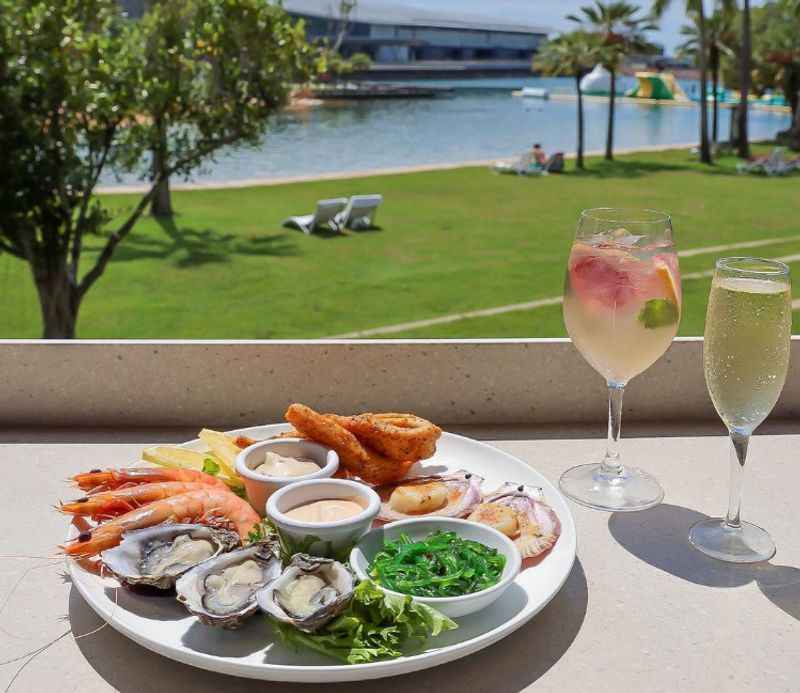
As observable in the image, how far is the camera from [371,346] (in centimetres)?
168

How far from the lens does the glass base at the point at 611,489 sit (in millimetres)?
1324

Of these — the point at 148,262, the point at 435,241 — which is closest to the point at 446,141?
the point at 435,241

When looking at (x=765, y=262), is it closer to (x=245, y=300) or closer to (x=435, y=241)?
(x=245, y=300)

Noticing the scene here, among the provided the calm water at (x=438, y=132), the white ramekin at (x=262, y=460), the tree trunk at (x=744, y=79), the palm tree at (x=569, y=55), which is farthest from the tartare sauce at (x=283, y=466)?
the tree trunk at (x=744, y=79)

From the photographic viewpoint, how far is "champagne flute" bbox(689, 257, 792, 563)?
1120mm

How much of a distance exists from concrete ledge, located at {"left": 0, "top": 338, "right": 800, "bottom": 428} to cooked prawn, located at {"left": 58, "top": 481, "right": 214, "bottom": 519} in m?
0.45

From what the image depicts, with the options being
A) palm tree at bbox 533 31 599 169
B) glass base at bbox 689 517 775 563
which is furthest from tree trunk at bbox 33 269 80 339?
palm tree at bbox 533 31 599 169

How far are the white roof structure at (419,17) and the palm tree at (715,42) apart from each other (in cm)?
2567

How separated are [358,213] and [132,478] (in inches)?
733

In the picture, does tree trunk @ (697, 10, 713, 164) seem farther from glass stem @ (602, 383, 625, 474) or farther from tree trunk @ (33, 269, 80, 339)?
glass stem @ (602, 383, 625, 474)

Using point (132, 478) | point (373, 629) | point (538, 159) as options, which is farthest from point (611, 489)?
point (538, 159)

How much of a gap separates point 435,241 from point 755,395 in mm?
18461

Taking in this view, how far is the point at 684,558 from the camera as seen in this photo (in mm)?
1183

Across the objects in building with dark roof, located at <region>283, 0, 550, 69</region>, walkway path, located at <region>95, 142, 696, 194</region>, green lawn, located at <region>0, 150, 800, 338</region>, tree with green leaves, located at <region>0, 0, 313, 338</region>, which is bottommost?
green lawn, located at <region>0, 150, 800, 338</region>
